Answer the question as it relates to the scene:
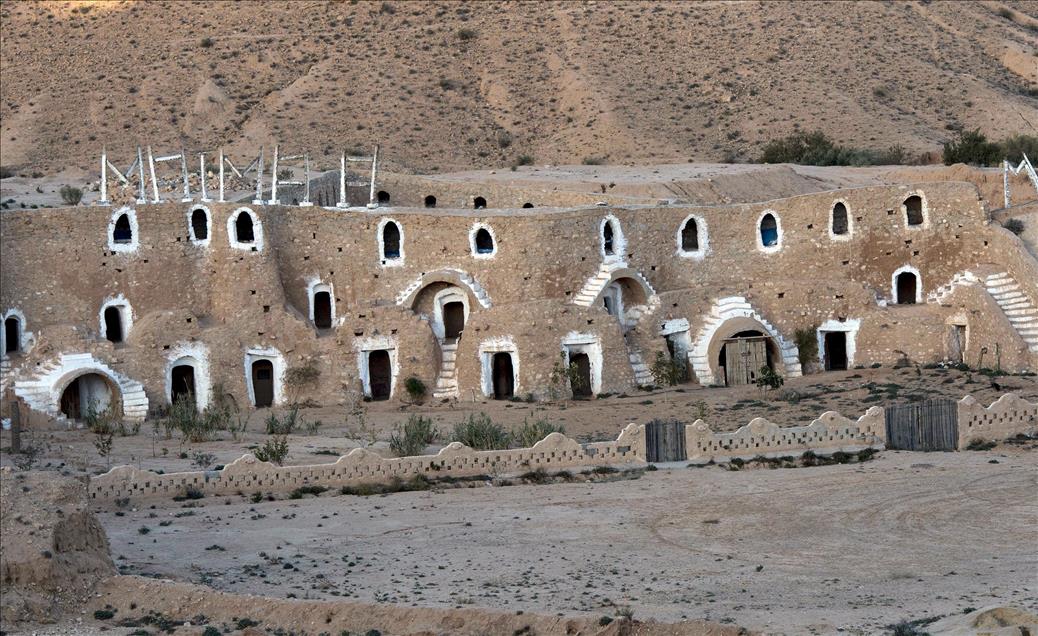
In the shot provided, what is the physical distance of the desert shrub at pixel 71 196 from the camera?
151ft

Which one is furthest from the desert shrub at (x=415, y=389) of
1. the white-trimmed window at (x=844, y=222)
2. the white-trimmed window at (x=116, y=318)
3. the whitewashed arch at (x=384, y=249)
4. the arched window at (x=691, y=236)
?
the white-trimmed window at (x=844, y=222)

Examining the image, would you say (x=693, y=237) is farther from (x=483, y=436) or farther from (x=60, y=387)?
(x=60, y=387)

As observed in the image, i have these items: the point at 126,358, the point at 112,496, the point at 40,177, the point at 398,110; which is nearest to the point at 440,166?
the point at 398,110

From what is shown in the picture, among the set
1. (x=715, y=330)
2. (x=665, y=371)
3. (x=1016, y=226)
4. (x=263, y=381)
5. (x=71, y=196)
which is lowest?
(x=665, y=371)

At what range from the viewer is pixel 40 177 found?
55.9m

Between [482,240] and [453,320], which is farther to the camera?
[453,320]

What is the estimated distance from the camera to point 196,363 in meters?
39.3

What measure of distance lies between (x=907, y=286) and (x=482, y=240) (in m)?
9.93

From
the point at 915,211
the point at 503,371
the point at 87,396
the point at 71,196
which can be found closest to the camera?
the point at 87,396

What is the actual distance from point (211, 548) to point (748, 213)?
2095 centimetres

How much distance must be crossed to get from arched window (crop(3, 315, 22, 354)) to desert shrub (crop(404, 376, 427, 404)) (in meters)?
8.37

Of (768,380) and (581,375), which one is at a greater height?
(581,375)

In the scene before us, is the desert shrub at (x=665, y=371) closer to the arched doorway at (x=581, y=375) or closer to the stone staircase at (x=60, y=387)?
the arched doorway at (x=581, y=375)

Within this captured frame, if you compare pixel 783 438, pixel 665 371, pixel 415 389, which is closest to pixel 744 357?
pixel 665 371
